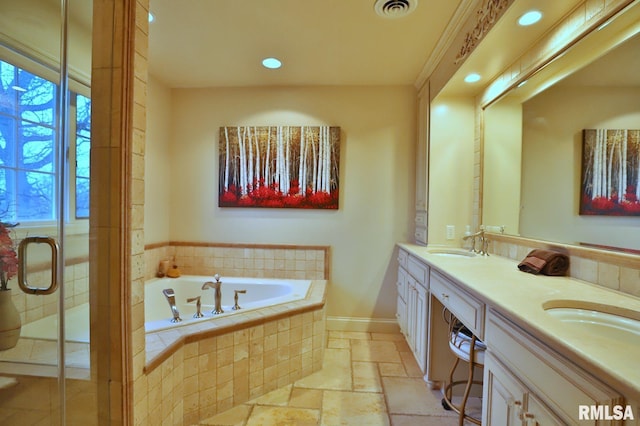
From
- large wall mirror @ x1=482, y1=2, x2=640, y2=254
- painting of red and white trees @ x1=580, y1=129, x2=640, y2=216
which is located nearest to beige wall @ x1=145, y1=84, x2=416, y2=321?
large wall mirror @ x1=482, y1=2, x2=640, y2=254

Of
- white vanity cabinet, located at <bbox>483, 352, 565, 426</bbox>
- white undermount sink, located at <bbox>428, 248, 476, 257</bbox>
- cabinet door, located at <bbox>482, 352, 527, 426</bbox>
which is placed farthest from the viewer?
white undermount sink, located at <bbox>428, 248, 476, 257</bbox>

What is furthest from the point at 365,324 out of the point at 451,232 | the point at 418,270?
the point at 451,232

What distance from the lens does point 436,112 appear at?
248 centimetres

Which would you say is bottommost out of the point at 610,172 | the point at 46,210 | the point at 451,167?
the point at 46,210

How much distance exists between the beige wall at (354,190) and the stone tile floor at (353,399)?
685mm

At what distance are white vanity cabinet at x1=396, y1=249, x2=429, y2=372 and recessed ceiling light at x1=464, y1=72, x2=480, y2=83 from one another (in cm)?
147

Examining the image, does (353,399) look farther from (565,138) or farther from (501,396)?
(565,138)

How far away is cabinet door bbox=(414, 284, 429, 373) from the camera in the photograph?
1.88 m

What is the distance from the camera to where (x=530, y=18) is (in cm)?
142

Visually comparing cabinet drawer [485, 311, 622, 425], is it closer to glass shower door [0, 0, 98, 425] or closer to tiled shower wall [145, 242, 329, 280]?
glass shower door [0, 0, 98, 425]

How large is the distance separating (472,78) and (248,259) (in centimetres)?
262

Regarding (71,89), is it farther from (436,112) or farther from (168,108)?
(436,112)

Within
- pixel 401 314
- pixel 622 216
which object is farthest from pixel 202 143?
pixel 622 216

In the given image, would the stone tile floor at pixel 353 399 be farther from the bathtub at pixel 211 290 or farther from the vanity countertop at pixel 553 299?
the vanity countertop at pixel 553 299
